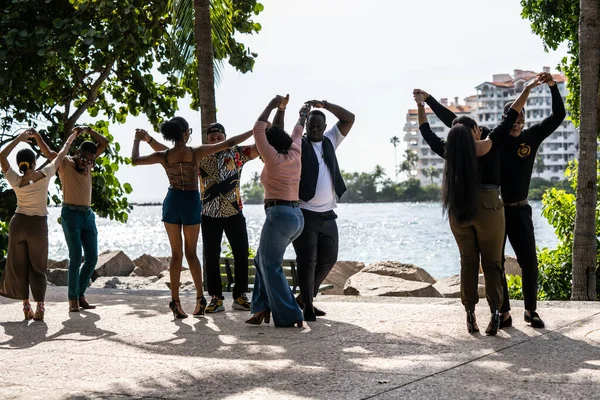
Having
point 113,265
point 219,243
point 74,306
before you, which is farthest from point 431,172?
point 219,243

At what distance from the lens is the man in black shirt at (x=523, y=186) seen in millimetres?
8066

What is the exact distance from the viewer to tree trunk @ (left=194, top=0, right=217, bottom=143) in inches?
531

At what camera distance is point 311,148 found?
29.6ft

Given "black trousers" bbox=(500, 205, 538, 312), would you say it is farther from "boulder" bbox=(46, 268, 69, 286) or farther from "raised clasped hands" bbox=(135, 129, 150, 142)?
"boulder" bbox=(46, 268, 69, 286)

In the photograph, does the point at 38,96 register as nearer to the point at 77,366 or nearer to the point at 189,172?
the point at 189,172

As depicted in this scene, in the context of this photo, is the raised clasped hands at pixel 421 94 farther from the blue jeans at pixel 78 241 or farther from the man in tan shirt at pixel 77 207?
the blue jeans at pixel 78 241

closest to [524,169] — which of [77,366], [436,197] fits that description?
[77,366]

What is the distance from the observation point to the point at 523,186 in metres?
8.19

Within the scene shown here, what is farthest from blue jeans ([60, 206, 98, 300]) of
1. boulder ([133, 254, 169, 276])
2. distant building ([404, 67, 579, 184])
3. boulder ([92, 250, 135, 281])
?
distant building ([404, 67, 579, 184])

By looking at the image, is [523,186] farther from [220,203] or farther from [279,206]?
[220,203]

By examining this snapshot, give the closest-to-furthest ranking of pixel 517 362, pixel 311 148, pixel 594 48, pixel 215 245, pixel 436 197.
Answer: pixel 517 362, pixel 311 148, pixel 215 245, pixel 594 48, pixel 436 197

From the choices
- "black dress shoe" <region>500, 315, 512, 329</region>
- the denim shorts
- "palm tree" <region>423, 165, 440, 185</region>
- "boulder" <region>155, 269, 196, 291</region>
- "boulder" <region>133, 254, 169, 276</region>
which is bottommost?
"boulder" <region>133, 254, 169, 276</region>

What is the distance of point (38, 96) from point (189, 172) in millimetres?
8075

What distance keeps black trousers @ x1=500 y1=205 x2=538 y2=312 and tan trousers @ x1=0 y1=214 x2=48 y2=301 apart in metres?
4.66
